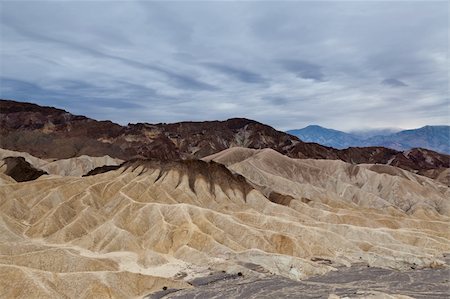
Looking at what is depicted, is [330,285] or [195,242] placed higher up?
[195,242]

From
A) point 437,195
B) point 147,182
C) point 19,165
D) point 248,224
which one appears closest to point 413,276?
point 248,224

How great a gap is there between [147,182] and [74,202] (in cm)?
2398

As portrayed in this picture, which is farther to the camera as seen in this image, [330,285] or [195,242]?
[195,242]

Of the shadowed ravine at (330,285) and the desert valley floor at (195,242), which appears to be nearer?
the shadowed ravine at (330,285)

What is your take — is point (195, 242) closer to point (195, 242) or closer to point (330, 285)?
point (195, 242)

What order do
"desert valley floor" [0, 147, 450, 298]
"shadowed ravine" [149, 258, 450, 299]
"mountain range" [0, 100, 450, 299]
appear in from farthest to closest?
1. "desert valley floor" [0, 147, 450, 298]
2. "mountain range" [0, 100, 450, 299]
3. "shadowed ravine" [149, 258, 450, 299]

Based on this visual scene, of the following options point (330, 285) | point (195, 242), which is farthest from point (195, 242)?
point (330, 285)

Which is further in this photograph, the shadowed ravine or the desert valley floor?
the desert valley floor

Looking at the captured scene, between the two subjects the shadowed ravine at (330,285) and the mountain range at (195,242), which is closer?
the shadowed ravine at (330,285)

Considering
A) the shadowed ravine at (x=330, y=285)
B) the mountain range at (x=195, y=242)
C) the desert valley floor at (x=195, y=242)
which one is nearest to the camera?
the shadowed ravine at (x=330, y=285)

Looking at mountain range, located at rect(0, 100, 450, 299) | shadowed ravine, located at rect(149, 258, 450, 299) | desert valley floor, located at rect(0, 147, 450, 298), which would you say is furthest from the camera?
desert valley floor, located at rect(0, 147, 450, 298)

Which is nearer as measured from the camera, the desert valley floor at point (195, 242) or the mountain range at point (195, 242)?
the mountain range at point (195, 242)

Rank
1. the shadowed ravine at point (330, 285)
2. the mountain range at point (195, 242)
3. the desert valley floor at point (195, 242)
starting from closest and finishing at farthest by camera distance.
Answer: the shadowed ravine at point (330, 285) → the mountain range at point (195, 242) → the desert valley floor at point (195, 242)

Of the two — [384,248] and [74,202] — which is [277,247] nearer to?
[384,248]
